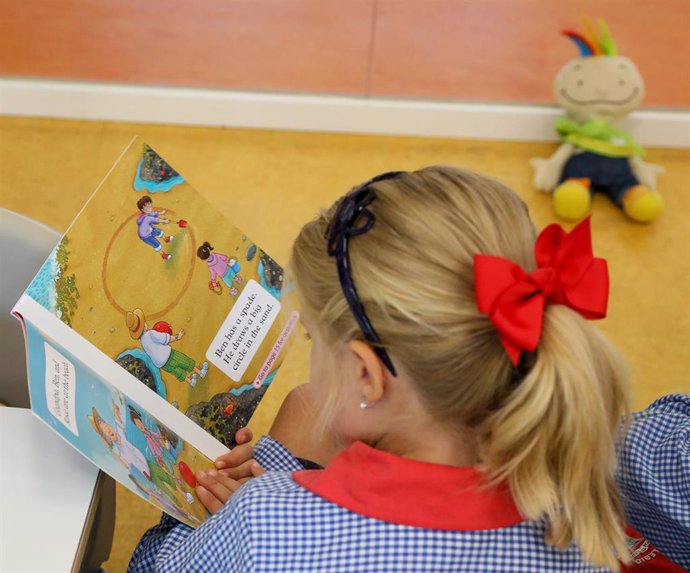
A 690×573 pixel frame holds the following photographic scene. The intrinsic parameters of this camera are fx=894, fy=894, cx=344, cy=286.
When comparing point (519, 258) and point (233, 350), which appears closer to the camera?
point (519, 258)

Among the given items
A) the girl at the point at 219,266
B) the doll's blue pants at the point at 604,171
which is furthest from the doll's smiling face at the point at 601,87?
the girl at the point at 219,266

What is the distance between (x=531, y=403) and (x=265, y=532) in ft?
0.83

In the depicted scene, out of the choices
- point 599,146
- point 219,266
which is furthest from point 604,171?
point 219,266

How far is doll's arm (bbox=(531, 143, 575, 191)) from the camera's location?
2.06 metres

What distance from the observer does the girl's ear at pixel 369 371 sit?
0.78 metres

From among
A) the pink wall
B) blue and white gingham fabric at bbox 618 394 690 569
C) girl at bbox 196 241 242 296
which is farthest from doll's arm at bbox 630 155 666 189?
girl at bbox 196 241 242 296

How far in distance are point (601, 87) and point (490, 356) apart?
1.42m

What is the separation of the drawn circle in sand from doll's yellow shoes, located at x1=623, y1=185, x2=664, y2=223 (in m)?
1.31

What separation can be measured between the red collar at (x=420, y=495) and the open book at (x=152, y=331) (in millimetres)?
224

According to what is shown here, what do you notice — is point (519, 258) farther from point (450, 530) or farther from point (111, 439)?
point (111, 439)

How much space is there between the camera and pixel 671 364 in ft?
5.86

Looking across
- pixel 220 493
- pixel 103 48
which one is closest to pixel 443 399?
pixel 220 493

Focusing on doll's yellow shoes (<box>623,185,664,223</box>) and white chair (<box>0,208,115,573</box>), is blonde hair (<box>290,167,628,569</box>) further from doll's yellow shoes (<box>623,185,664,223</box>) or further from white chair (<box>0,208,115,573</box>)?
doll's yellow shoes (<box>623,185,664,223</box>)

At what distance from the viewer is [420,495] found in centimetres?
76
